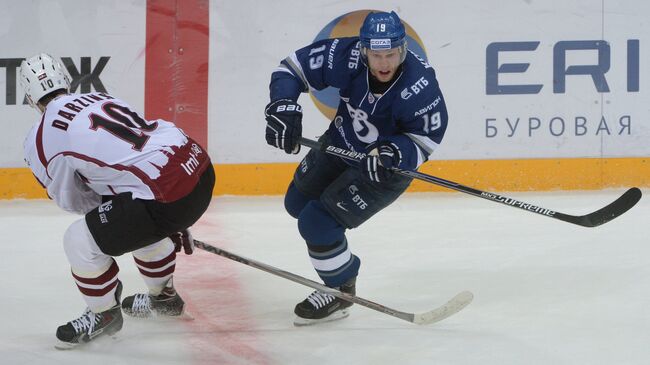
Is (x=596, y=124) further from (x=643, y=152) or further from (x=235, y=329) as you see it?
(x=235, y=329)

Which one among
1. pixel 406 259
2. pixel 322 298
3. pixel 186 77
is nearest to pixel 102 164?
pixel 322 298

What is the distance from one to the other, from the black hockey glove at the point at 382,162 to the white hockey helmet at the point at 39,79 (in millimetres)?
903

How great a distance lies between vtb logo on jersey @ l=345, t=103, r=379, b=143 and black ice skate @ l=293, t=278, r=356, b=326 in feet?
1.52

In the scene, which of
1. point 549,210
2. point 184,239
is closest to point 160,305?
point 184,239

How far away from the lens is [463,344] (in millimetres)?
2791

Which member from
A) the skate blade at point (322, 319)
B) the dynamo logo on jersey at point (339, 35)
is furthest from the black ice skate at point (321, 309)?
the dynamo logo on jersey at point (339, 35)

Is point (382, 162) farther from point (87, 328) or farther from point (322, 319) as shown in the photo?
point (87, 328)

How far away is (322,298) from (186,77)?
2435mm

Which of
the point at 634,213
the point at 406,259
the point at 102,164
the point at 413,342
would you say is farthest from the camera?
the point at 634,213

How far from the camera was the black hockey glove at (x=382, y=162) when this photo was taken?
2848 mm

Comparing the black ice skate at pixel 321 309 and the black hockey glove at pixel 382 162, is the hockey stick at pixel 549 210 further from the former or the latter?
the black ice skate at pixel 321 309

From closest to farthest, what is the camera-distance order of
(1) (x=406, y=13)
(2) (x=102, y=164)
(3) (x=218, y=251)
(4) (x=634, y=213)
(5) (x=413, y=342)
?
(2) (x=102, y=164) → (5) (x=413, y=342) → (3) (x=218, y=251) → (4) (x=634, y=213) → (1) (x=406, y=13)

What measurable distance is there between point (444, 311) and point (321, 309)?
0.39 m

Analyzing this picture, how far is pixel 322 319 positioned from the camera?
10.1ft
